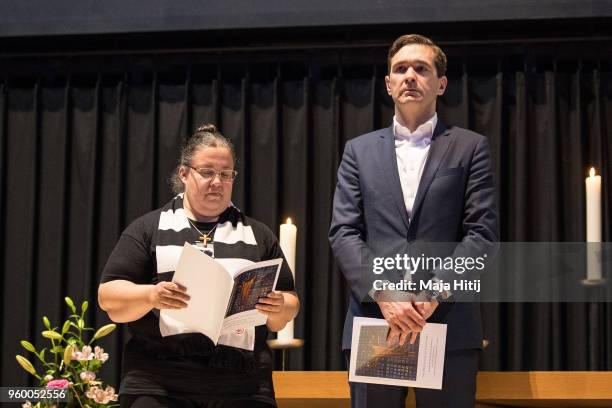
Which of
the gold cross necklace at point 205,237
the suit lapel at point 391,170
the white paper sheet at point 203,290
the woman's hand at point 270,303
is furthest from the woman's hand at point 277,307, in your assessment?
the suit lapel at point 391,170

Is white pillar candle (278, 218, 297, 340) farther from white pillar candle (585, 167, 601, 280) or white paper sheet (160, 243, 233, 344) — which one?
white pillar candle (585, 167, 601, 280)

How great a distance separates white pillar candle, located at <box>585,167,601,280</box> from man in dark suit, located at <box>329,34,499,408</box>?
1.69 ft

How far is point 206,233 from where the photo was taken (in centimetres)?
260

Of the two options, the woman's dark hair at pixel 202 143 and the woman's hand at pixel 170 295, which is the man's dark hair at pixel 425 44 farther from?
the woman's hand at pixel 170 295

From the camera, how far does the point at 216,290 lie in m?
2.34

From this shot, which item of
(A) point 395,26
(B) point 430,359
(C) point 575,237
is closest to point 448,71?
(A) point 395,26

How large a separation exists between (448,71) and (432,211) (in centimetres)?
192

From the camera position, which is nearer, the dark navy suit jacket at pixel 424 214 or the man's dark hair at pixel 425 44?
the dark navy suit jacket at pixel 424 214

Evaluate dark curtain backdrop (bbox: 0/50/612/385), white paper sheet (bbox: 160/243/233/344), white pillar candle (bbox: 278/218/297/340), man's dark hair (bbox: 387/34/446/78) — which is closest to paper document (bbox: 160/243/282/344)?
white paper sheet (bbox: 160/243/233/344)

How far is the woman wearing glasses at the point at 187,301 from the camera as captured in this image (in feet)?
7.91

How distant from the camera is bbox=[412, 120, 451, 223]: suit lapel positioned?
2590 mm

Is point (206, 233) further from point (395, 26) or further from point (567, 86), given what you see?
point (567, 86)

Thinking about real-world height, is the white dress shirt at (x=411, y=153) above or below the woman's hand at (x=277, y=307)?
above

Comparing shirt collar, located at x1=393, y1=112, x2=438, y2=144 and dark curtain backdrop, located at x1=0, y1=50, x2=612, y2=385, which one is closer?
shirt collar, located at x1=393, y1=112, x2=438, y2=144
